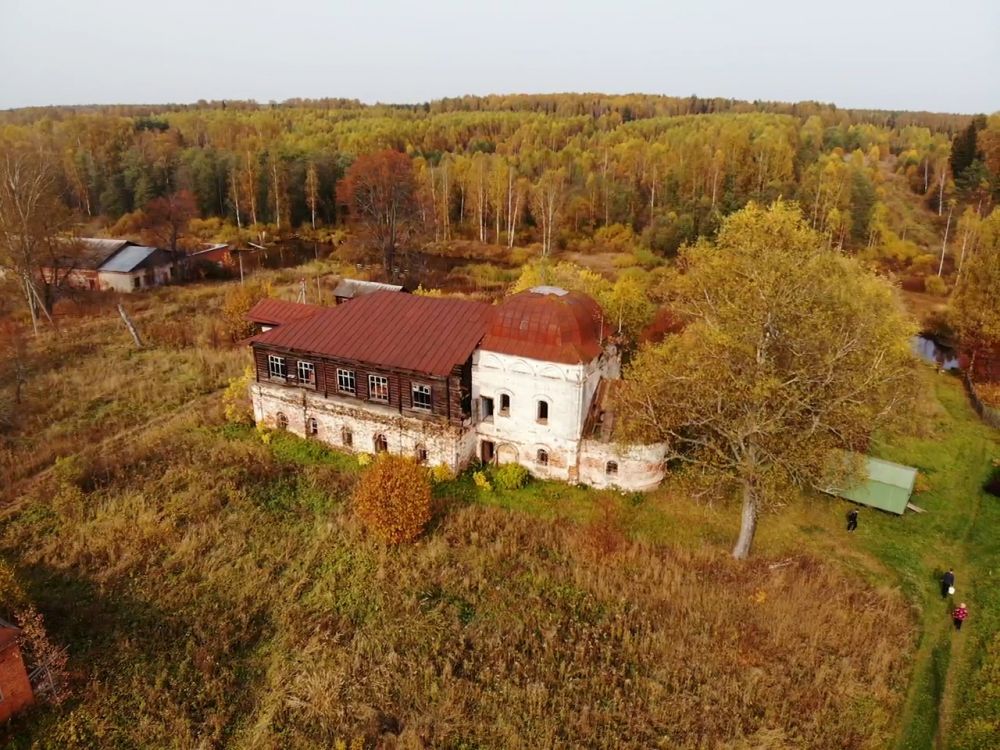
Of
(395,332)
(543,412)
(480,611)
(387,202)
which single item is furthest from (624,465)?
(387,202)

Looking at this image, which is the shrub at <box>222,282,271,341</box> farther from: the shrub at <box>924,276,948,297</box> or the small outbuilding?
the shrub at <box>924,276,948,297</box>

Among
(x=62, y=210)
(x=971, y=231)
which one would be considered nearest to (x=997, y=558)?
(x=971, y=231)

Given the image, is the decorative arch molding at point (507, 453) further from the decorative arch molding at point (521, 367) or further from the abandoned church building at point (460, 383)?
the decorative arch molding at point (521, 367)

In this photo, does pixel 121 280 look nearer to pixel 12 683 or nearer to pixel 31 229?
pixel 31 229

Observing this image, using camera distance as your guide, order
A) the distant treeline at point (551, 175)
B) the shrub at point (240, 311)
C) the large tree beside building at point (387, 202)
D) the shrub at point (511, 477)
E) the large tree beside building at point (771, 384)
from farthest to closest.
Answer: the distant treeline at point (551, 175) → the large tree beside building at point (387, 202) → the shrub at point (240, 311) → the shrub at point (511, 477) → the large tree beside building at point (771, 384)

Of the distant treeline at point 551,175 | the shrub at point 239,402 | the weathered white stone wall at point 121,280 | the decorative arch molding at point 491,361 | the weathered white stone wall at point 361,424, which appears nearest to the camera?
the decorative arch molding at point 491,361

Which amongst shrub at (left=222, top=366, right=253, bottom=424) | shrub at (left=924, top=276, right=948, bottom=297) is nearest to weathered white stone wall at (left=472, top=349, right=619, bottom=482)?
shrub at (left=222, top=366, right=253, bottom=424)

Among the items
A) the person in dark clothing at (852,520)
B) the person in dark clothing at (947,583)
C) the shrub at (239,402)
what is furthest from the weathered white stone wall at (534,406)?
the person in dark clothing at (947,583)

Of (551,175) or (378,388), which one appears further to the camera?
(551,175)
